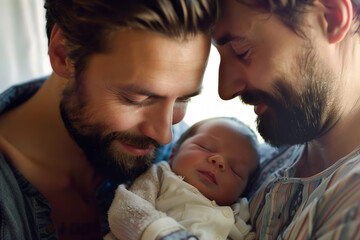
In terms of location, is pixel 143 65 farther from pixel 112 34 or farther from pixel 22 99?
pixel 22 99

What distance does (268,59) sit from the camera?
3.58ft

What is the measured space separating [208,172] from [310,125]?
367 millimetres

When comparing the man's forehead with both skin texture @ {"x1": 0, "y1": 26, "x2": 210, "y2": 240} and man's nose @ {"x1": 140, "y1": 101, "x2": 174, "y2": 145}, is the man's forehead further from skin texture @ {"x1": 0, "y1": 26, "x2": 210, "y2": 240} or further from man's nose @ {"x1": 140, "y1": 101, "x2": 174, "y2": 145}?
man's nose @ {"x1": 140, "y1": 101, "x2": 174, "y2": 145}

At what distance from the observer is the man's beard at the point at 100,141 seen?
1.19 m

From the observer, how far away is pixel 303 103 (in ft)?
3.74

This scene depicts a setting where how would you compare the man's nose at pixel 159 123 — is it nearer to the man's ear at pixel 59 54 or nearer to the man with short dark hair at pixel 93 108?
the man with short dark hair at pixel 93 108

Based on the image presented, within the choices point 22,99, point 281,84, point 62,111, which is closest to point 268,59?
point 281,84

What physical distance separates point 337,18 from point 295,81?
8.1 inches

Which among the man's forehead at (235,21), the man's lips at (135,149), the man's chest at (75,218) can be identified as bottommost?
the man's chest at (75,218)

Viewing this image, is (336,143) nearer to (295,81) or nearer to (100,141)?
(295,81)

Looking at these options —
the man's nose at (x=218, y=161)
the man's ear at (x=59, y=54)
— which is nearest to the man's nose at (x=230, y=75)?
the man's nose at (x=218, y=161)

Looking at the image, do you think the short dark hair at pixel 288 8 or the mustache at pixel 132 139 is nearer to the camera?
A: the short dark hair at pixel 288 8

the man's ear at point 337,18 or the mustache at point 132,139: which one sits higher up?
the man's ear at point 337,18

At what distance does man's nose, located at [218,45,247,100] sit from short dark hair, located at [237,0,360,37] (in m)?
0.17
